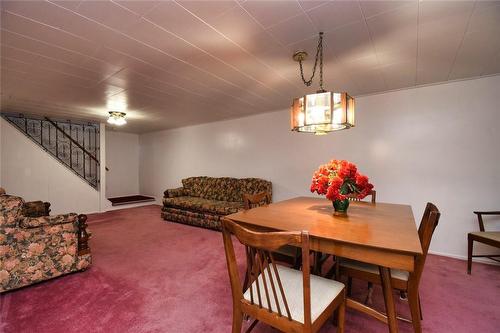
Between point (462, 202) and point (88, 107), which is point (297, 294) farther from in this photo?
point (88, 107)

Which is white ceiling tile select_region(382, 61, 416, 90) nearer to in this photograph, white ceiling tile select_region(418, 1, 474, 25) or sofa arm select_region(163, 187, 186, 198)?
white ceiling tile select_region(418, 1, 474, 25)

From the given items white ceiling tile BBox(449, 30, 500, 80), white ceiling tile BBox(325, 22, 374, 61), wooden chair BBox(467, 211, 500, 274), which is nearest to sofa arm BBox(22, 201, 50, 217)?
white ceiling tile BBox(325, 22, 374, 61)

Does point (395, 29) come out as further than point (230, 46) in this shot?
No

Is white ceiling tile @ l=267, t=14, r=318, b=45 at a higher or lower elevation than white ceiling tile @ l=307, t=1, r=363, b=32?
lower

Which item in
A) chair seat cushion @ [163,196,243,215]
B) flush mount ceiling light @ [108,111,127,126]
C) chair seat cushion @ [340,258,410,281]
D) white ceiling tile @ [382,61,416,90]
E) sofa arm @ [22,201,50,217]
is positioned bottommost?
chair seat cushion @ [163,196,243,215]

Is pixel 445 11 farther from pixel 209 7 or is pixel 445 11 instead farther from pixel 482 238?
pixel 482 238

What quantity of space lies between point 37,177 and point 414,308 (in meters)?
6.63

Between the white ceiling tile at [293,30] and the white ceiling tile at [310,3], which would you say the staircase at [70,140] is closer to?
the white ceiling tile at [293,30]

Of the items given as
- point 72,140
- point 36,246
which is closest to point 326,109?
point 36,246

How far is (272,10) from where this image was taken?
160 centimetres

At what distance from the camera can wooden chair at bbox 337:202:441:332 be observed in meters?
1.36

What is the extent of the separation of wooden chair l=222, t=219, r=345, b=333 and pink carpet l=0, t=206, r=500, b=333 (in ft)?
1.83

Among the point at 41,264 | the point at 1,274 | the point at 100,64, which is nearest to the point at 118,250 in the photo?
the point at 41,264

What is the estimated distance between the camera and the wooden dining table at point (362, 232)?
113 centimetres
